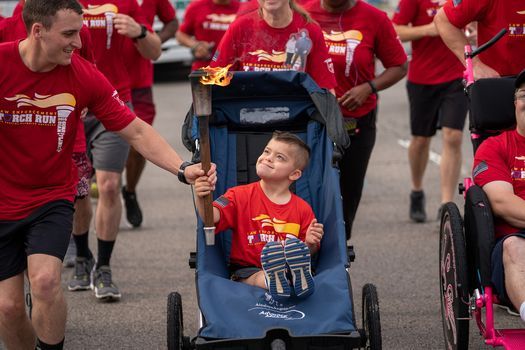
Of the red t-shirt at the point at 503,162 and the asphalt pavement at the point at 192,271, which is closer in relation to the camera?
the red t-shirt at the point at 503,162

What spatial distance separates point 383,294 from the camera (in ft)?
25.4

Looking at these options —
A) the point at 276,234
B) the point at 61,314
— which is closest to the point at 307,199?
the point at 276,234

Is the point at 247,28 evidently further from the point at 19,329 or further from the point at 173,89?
the point at 173,89

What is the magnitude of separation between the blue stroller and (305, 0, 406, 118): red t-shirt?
120 cm

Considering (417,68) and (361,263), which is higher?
(417,68)

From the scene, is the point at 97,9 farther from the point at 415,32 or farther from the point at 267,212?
the point at 415,32

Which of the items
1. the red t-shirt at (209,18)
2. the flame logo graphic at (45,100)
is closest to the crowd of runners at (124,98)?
the flame logo graphic at (45,100)

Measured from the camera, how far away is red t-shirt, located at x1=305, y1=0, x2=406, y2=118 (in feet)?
25.4

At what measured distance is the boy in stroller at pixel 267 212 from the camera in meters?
5.86

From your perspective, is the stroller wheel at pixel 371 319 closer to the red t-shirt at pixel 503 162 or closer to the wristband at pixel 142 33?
the red t-shirt at pixel 503 162

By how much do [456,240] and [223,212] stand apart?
1128 millimetres

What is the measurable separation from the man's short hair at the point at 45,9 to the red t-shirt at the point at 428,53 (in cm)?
473

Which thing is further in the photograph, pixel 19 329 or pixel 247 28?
pixel 247 28

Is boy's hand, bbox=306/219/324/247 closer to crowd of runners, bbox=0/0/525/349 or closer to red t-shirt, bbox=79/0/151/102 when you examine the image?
crowd of runners, bbox=0/0/525/349
